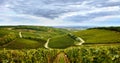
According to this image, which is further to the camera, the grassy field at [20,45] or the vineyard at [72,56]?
the grassy field at [20,45]

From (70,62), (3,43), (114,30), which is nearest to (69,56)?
(70,62)

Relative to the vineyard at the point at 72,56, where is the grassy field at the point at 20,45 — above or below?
below

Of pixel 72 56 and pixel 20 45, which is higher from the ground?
pixel 72 56

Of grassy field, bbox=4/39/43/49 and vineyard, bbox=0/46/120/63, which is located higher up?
vineyard, bbox=0/46/120/63

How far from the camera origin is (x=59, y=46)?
493 feet

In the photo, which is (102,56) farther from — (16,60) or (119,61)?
(16,60)

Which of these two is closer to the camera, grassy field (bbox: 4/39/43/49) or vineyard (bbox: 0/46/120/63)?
vineyard (bbox: 0/46/120/63)

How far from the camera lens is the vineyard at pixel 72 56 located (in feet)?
301

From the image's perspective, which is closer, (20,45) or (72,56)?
(72,56)

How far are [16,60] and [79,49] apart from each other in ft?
79.2

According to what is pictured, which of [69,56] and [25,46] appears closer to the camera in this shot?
[69,56]

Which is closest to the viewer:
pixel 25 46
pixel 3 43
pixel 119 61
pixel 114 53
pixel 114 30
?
pixel 119 61

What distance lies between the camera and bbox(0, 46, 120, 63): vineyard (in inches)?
3609

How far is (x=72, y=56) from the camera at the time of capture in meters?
99.8
